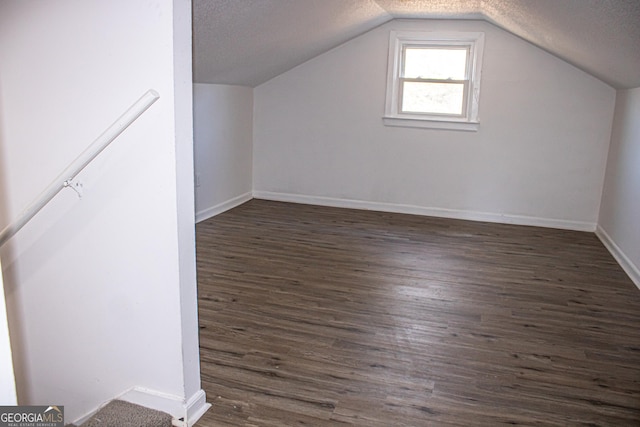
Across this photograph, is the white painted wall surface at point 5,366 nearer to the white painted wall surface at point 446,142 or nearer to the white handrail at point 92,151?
the white handrail at point 92,151

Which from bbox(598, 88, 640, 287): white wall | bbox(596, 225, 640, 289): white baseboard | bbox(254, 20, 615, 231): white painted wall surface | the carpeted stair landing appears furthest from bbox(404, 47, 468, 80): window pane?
the carpeted stair landing

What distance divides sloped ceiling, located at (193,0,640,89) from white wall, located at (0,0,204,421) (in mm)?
1219

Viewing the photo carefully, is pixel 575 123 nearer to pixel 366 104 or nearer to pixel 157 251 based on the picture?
pixel 366 104

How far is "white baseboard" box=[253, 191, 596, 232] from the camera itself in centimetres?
529

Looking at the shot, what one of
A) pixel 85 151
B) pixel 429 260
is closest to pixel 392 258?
pixel 429 260

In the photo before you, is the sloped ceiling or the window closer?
the sloped ceiling

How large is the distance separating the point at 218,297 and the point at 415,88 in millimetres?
3362

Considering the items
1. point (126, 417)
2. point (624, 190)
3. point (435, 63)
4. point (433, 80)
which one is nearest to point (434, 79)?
point (433, 80)

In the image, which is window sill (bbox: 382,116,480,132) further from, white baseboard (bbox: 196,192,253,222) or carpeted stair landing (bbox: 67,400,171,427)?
carpeted stair landing (bbox: 67,400,171,427)

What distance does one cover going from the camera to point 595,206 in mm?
5176

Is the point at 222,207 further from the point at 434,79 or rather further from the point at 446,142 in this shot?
the point at 434,79

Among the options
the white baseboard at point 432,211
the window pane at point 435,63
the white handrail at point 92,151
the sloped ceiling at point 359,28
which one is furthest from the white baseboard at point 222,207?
the white handrail at point 92,151

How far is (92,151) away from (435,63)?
14.4 ft

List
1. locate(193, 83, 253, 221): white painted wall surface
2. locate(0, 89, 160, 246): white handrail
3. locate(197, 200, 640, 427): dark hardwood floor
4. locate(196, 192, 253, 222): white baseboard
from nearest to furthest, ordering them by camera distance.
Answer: locate(0, 89, 160, 246): white handrail → locate(197, 200, 640, 427): dark hardwood floor → locate(193, 83, 253, 221): white painted wall surface → locate(196, 192, 253, 222): white baseboard
